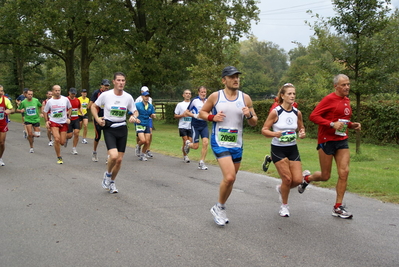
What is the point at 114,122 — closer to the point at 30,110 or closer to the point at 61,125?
the point at 61,125

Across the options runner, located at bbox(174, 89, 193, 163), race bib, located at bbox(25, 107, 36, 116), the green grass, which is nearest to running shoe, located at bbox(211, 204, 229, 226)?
the green grass

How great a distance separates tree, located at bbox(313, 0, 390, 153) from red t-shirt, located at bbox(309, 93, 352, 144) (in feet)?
22.0

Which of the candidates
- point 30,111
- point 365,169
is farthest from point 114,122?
point 30,111

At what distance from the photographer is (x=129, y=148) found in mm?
16359

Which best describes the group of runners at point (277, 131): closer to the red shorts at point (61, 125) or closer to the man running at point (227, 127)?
the man running at point (227, 127)

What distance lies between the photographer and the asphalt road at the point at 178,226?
468 cm

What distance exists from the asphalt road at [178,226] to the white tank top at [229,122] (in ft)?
3.73

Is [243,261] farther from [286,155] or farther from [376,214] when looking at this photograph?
[376,214]

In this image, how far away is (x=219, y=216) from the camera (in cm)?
586

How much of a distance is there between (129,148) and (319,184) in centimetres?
901

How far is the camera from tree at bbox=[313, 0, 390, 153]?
40.9ft

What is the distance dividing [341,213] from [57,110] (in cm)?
848

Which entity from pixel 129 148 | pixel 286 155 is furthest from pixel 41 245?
pixel 129 148

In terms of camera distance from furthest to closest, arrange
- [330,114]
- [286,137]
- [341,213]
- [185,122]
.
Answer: [185,122], [330,114], [286,137], [341,213]
